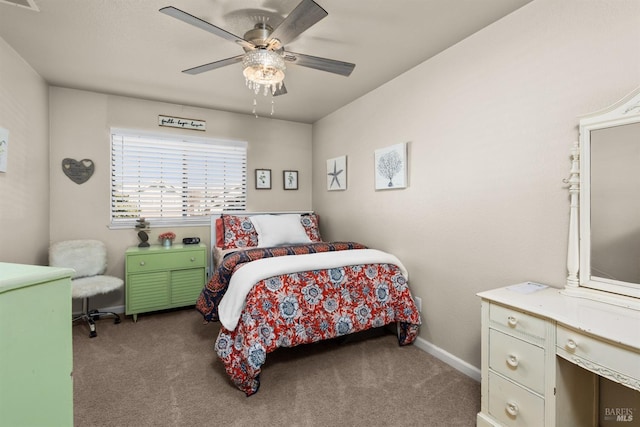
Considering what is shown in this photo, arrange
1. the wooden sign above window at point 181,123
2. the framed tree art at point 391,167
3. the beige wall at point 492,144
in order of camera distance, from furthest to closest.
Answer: the wooden sign above window at point 181,123 < the framed tree art at point 391,167 < the beige wall at point 492,144

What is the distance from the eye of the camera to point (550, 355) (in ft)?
4.31

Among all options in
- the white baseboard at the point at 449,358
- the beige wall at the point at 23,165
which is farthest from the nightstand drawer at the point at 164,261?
the white baseboard at the point at 449,358

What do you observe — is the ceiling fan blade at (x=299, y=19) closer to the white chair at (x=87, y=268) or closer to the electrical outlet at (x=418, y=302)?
the electrical outlet at (x=418, y=302)

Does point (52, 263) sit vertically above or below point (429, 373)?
above

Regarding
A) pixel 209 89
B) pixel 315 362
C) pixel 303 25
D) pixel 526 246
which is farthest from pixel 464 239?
pixel 209 89

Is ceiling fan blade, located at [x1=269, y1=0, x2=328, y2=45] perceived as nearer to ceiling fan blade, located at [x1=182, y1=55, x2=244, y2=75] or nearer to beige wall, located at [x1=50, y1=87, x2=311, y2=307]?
ceiling fan blade, located at [x1=182, y1=55, x2=244, y2=75]

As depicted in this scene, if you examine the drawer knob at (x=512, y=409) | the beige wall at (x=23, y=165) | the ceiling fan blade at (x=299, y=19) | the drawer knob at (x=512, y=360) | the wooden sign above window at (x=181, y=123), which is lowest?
the drawer knob at (x=512, y=409)

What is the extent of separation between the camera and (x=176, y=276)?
324 centimetres

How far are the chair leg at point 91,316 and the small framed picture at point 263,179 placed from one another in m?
2.14

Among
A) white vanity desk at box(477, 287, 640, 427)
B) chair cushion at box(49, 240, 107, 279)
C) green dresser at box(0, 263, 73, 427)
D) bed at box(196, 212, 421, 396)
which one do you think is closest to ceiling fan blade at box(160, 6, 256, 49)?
green dresser at box(0, 263, 73, 427)

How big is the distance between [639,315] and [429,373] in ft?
4.20

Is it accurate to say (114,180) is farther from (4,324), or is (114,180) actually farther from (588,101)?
(588,101)

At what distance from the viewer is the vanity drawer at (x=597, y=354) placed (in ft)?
3.49

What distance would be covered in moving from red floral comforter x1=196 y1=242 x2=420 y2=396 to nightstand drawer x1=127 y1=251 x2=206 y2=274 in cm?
83
